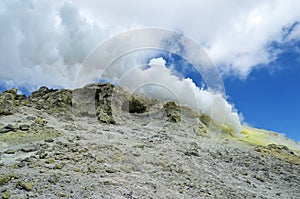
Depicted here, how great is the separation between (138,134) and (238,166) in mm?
8808

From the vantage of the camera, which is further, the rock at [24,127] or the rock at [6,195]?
the rock at [24,127]

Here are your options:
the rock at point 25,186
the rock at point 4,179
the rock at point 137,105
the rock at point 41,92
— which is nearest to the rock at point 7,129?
the rock at point 4,179

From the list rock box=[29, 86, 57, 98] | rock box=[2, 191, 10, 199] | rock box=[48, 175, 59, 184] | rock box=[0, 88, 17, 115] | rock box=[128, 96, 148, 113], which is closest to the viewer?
rock box=[2, 191, 10, 199]

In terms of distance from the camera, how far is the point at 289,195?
758 inches

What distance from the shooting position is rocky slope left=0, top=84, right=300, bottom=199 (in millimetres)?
14234

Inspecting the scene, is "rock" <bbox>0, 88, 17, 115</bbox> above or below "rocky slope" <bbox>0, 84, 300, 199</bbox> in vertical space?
above

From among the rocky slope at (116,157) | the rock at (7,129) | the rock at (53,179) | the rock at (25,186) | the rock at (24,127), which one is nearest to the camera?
the rock at (25,186)

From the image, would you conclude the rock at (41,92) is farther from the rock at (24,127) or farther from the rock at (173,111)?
the rock at (24,127)

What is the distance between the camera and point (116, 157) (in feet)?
62.0

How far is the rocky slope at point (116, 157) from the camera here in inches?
560

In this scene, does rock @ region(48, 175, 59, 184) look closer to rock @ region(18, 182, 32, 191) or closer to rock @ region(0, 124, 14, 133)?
rock @ region(18, 182, 32, 191)

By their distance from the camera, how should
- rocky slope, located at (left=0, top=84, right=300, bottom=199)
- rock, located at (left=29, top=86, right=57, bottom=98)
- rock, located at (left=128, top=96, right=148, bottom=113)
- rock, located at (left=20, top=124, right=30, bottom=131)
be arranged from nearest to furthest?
1. rocky slope, located at (left=0, top=84, right=300, bottom=199)
2. rock, located at (left=20, top=124, right=30, bottom=131)
3. rock, located at (left=29, top=86, right=57, bottom=98)
4. rock, located at (left=128, top=96, right=148, bottom=113)

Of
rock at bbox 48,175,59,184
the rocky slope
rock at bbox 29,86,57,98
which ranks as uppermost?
rock at bbox 29,86,57,98

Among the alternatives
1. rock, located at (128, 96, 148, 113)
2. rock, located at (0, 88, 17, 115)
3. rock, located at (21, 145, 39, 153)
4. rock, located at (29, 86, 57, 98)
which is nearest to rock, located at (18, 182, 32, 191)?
rock, located at (21, 145, 39, 153)
